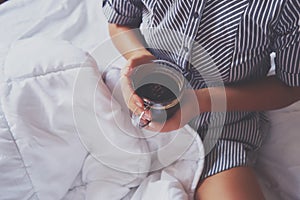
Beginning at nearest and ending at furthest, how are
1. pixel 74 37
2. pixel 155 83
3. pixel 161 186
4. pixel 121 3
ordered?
pixel 155 83 < pixel 161 186 < pixel 121 3 < pixel 74 37

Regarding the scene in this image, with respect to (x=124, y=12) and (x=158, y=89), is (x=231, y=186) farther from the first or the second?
(x=124, y=12)

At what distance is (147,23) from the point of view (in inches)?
35.4

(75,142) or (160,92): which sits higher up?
(160,92)

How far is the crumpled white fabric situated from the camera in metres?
0.77

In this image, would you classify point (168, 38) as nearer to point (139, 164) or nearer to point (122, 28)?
point (122, 28)

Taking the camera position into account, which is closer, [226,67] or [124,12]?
[226,67]

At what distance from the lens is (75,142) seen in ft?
2.63

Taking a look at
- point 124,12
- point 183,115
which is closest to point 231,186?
point 183,115

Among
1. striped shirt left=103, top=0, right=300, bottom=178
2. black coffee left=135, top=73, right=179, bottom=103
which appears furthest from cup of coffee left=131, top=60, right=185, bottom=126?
striped shirt left=103, top=0, right=300, bottom=178

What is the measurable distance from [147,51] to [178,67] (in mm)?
95

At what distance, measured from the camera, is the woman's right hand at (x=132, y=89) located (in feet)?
2.32

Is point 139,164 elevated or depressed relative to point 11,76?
depressed

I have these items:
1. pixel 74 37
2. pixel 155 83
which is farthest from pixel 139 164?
pixel 74 37

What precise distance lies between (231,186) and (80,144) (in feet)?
0.93
